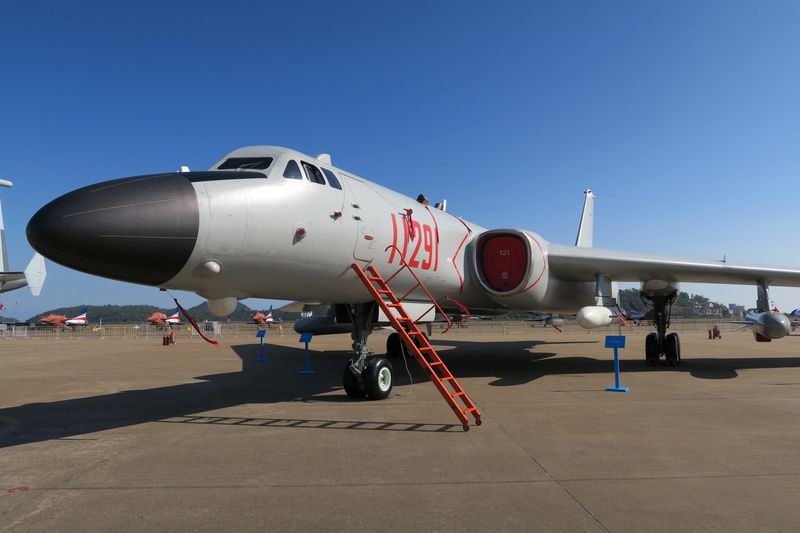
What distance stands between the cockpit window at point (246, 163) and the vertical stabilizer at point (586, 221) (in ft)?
49.0

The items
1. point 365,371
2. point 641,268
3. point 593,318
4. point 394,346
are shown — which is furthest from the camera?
point 394,346

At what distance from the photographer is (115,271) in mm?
4484

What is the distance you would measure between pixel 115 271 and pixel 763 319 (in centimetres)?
1169

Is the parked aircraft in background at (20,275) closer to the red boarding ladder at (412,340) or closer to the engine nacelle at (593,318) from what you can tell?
the red boarding ladder at (412,340)

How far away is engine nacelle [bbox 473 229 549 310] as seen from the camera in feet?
30.9

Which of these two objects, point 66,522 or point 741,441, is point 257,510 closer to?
point 66,522

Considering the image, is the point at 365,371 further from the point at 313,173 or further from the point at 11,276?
the point at 11,276

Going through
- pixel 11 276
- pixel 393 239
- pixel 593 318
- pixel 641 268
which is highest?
pixel 11 276

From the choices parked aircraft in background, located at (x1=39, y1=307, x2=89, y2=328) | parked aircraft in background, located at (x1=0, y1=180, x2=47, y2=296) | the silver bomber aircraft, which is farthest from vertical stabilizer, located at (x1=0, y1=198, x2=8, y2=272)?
parked aircraft in background, located at (x1=39, y1=307, x2=89, y2=328)

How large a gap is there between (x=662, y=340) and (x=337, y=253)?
9887 millimetres

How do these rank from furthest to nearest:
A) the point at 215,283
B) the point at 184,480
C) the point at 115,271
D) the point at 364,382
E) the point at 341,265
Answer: the point at 364,382
the point at 341,265
the point at 215,283
the point at 115,271
the point at 184,480

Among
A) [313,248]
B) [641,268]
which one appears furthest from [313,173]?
[641,268]

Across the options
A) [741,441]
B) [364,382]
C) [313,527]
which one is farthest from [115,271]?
[741,441]

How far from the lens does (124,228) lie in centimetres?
432
